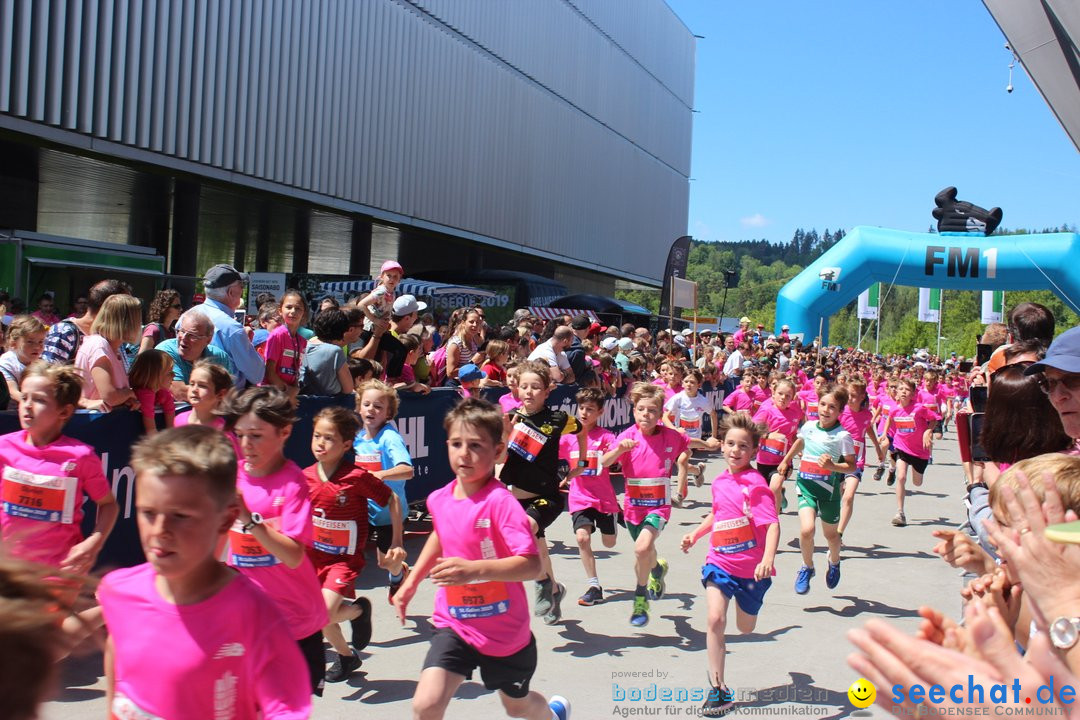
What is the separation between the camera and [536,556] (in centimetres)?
397

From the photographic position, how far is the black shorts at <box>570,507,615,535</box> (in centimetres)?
761

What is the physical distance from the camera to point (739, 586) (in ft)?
19.0

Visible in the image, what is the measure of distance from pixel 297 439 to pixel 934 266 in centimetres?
2146

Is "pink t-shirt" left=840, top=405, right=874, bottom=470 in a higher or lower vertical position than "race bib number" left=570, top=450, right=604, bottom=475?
higher

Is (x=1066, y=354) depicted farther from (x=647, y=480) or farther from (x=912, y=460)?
(x=912, y=460)

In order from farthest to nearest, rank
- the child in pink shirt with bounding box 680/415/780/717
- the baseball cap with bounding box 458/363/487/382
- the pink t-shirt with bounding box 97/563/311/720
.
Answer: the baseball cap with bounding box 458/363/487/382, the child in pink shirt with bounding box 680/415/780/717, the pink t-shirt with bounding box 97/563/311/720

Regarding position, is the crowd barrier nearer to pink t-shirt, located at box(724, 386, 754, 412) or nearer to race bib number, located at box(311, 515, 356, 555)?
race bib number, located at box(311, 515, 356, 555)

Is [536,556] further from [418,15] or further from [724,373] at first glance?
[418,15]

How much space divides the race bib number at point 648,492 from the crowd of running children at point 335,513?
12 millimetres

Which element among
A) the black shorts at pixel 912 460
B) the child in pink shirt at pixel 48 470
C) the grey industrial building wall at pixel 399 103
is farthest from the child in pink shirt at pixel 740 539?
the grey industrial building wall at pixel 399 103

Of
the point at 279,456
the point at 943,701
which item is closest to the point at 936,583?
the point at 279,456

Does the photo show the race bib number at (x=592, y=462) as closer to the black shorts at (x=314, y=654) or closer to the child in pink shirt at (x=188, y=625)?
the black shorts at (x=314, y=654)

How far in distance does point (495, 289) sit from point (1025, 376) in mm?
24351

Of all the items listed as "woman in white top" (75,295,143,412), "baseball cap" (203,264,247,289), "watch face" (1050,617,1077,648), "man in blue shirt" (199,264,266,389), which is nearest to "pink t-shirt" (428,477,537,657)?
"watch face" (1050,617,1077,648)
